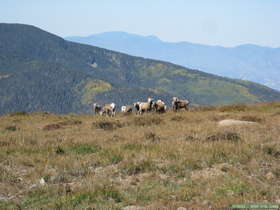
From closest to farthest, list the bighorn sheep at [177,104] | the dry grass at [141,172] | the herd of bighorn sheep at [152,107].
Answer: the dry grass at [141,172] < the herd of bighorn sheep at [152,107] < the bighorn sheep at [177,104]

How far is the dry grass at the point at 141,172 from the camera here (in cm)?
861

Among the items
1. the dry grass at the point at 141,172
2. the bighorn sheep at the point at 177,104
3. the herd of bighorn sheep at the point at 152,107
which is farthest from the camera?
the bighorn sheep at the point at 177,104

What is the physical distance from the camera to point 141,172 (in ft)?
36.6

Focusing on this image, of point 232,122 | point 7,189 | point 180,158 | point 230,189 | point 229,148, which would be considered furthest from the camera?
point 232,122

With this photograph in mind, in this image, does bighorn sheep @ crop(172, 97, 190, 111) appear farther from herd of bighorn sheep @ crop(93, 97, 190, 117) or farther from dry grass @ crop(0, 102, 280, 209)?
dry grass @ crop(0, 102, 280, 209)

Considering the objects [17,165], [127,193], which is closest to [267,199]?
[127,193]

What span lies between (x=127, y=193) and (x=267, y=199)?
3008 mm

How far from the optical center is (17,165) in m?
12.2

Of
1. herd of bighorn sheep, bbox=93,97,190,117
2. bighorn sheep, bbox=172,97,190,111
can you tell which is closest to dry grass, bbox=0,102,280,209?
herd of bighorn sheep, bbox=93,97,190,117

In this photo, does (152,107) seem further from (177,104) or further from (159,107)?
(177,104)

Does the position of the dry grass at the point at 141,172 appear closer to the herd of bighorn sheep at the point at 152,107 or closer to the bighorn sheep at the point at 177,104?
the herd of bighorn sheep at the point at 152,107

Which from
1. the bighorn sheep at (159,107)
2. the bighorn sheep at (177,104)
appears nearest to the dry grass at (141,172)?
the bighorn sheep at (159,107)

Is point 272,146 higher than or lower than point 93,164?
higher

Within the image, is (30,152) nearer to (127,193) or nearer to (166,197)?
(127,193)
